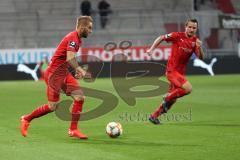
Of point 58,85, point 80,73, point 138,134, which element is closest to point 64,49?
point 58,85

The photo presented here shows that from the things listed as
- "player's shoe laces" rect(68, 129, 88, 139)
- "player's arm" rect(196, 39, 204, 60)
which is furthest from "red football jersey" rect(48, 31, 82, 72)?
"player's arm" rect(196, 39, 204, 60)

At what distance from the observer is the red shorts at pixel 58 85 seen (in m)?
11.0

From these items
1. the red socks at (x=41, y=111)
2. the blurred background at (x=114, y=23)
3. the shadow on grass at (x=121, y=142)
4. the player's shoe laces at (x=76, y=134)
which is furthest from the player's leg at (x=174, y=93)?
the blurred background at (x=114, y=23)

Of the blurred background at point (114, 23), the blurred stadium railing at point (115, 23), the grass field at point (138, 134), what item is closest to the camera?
the grass field at point (138, 134)

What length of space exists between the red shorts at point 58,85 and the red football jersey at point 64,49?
13 centimetres

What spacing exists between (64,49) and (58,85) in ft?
2.07

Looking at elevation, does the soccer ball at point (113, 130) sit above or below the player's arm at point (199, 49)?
below

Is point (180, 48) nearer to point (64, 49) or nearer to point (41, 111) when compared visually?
point (64, 49)

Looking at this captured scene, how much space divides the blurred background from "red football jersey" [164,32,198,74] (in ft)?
56.1

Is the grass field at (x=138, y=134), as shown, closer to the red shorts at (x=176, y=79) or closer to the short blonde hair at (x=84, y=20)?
the red shorts at (x=176, y=79)

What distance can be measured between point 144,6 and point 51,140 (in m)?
24.8

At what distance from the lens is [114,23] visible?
110ft

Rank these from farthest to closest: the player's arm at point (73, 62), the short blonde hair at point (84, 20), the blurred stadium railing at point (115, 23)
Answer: the blurred stadium railing at point (115, 23) → the short blonde hair at point (84, 20) → the player's arm at point (73, 62)

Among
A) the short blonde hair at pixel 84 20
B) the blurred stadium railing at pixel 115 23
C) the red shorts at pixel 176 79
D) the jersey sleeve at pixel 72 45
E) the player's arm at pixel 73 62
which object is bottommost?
the blurred stadium railing at pixel 115 23
